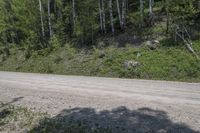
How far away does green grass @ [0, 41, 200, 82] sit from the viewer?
21.3 meters

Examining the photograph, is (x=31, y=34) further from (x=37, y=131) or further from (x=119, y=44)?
(x=37, y=131)

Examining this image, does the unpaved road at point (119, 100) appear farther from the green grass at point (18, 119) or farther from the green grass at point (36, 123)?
the green grass at point (36, 123)

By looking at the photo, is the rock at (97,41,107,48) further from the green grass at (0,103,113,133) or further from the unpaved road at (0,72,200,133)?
the green grass at (0,103,113,133)

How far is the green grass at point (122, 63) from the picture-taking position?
2130cm

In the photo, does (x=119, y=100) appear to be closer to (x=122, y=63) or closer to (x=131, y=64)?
(x=131, y=64)

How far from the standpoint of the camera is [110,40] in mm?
30438

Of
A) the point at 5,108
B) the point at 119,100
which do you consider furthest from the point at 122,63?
the point at 5,108

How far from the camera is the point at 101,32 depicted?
33469 mm

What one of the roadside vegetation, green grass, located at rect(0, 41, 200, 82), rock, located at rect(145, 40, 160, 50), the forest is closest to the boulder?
the forest

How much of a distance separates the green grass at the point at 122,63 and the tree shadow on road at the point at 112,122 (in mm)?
10167

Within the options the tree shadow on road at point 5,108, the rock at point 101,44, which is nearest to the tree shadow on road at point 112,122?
the tree shadow on road at point 5,108

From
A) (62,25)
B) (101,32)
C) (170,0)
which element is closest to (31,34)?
(62,25)

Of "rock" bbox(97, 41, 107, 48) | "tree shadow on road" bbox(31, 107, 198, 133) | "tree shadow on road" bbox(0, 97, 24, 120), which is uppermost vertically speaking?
"rock" bbox(97, 41, 107, 48)

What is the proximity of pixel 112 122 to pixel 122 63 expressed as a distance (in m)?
15.2
